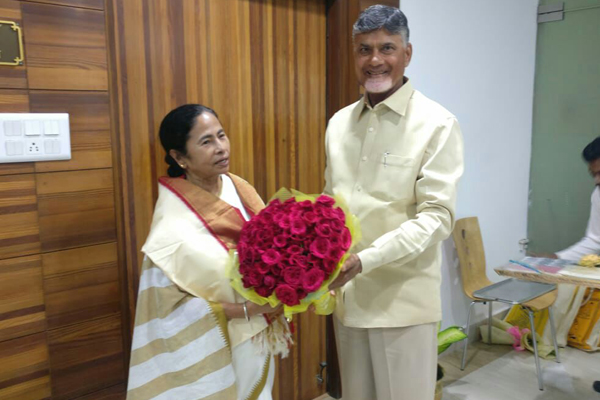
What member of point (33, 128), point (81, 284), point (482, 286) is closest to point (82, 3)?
point (33, 128)

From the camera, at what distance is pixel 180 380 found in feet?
5.11

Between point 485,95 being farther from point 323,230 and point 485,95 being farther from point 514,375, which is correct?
point 323,230

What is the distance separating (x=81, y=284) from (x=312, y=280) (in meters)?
0.89

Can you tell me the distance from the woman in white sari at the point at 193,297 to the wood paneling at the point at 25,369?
0.36m

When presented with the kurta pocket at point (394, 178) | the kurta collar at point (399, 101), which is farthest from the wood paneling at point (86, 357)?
the kurta collar at point (399, 101)

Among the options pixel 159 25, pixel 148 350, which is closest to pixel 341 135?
pixel 159 25

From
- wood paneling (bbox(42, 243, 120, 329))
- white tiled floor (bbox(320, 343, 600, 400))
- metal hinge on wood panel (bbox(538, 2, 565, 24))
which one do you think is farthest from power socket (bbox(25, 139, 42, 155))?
metal hinge on wood panel (bbox(538, 2, 565, 24))

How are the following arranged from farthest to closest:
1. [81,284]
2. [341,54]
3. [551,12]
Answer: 1. [551,12]
2. [341,54]
3. [81,284]

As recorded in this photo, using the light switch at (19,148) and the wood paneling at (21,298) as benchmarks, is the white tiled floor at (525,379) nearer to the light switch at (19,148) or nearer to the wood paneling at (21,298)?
the wood paneling at (21,298)

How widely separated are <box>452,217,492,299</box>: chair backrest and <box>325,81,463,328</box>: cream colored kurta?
5.52 feet

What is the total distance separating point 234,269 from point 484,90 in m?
2.59

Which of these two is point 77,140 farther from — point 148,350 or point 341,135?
point 341,135

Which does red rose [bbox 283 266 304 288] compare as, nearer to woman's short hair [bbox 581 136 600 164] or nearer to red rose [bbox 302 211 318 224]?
red rose [bbox 302 211 318 224]

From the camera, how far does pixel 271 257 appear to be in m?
1.34
